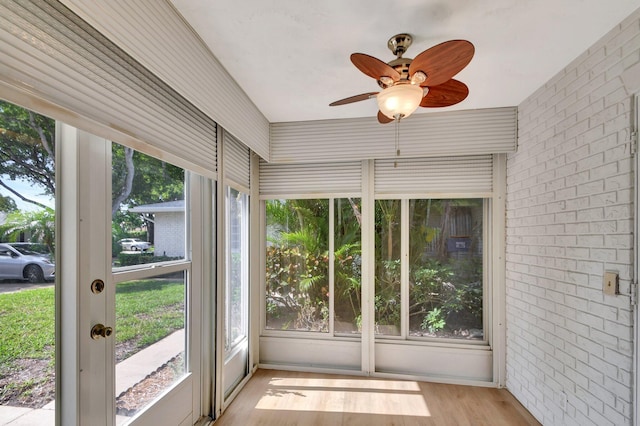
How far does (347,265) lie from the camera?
313cm

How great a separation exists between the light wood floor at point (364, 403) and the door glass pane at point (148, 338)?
774 mm

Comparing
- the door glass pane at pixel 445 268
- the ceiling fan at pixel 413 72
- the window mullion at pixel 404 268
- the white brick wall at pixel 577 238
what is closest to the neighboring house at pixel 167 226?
the ceiling fan at pixel 413 72

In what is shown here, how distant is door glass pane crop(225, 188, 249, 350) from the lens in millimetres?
2623

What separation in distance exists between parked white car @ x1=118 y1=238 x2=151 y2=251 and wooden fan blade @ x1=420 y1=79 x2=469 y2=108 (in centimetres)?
179

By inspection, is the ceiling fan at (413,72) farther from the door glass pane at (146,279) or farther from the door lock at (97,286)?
the door lock at (97,286)

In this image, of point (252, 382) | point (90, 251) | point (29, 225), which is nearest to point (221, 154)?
point (90, 251)

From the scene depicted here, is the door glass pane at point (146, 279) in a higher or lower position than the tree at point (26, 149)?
lower

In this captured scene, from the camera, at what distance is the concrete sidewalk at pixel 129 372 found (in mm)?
1026

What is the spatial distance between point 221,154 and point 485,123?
2.32 m

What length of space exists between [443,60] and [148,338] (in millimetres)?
2082

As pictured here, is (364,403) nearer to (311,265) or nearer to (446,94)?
(311,265)

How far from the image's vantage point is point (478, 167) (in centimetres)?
286

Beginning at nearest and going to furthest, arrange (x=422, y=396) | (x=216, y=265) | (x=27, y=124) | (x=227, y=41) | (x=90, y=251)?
(x=27, y=124), (x=90, y=251), (x=227, y=41), (x=216, y=265), (x=422, y=396)

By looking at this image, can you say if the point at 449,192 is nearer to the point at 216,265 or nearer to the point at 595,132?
the point at 595,132
